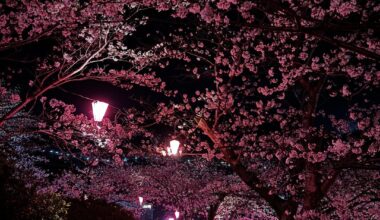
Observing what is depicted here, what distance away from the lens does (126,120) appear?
46.6ft

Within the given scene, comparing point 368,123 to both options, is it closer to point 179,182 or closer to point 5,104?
point 179,182

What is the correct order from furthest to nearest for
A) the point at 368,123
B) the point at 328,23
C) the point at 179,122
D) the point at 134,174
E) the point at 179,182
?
the point at 134,174 < the point at 179,182 < the point at 179,122 < the point at 368,123 < the point at 328,23

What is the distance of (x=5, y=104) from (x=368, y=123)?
59.5 feet

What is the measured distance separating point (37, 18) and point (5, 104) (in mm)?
11625

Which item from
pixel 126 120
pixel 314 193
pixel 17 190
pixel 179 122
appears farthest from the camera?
pixel 126 120

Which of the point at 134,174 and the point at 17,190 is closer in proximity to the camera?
the point at 17,190

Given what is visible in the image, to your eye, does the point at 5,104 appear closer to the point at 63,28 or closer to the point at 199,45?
the point at 63,28

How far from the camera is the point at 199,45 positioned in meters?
12.5

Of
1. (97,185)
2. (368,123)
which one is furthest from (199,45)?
(97,185)

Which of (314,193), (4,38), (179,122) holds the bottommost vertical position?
(314,193)

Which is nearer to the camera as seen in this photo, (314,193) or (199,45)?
(314,193)

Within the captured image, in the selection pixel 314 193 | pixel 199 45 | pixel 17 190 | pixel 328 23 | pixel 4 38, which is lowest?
pixel 17 190

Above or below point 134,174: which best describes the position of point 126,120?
below

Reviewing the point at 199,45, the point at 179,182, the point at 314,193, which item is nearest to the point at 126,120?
the point at 199,45
